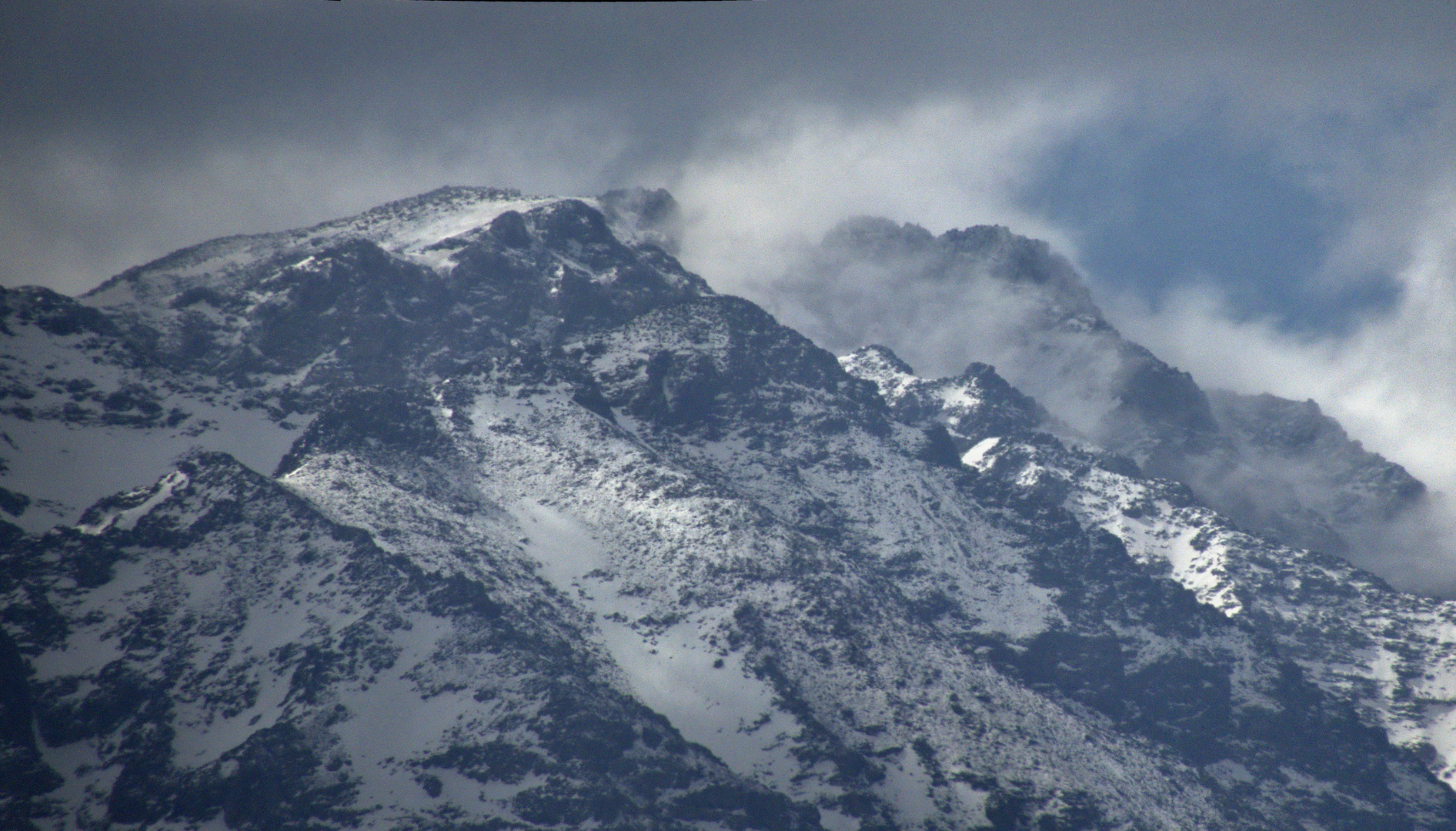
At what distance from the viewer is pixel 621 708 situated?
19188 centimetres

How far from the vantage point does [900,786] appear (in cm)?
19288

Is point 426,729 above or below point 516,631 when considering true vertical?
below

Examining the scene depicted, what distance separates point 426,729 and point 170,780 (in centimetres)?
3034

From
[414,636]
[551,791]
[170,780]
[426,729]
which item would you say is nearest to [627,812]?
[551,791]

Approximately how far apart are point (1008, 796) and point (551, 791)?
59.8 metres

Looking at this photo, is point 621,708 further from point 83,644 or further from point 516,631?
point 83,644

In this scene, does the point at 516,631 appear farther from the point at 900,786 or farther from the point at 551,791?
the point at 900,786

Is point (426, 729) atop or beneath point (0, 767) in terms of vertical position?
atop

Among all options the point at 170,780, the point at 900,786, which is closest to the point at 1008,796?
the point at 900,786

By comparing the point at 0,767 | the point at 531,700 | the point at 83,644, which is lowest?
the point at 0,767

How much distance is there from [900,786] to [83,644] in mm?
108465

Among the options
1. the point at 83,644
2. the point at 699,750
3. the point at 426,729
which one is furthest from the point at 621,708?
the point at 83,644

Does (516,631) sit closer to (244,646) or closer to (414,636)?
(414,636)

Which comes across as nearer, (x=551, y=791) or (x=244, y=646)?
(x=551, y=791)
